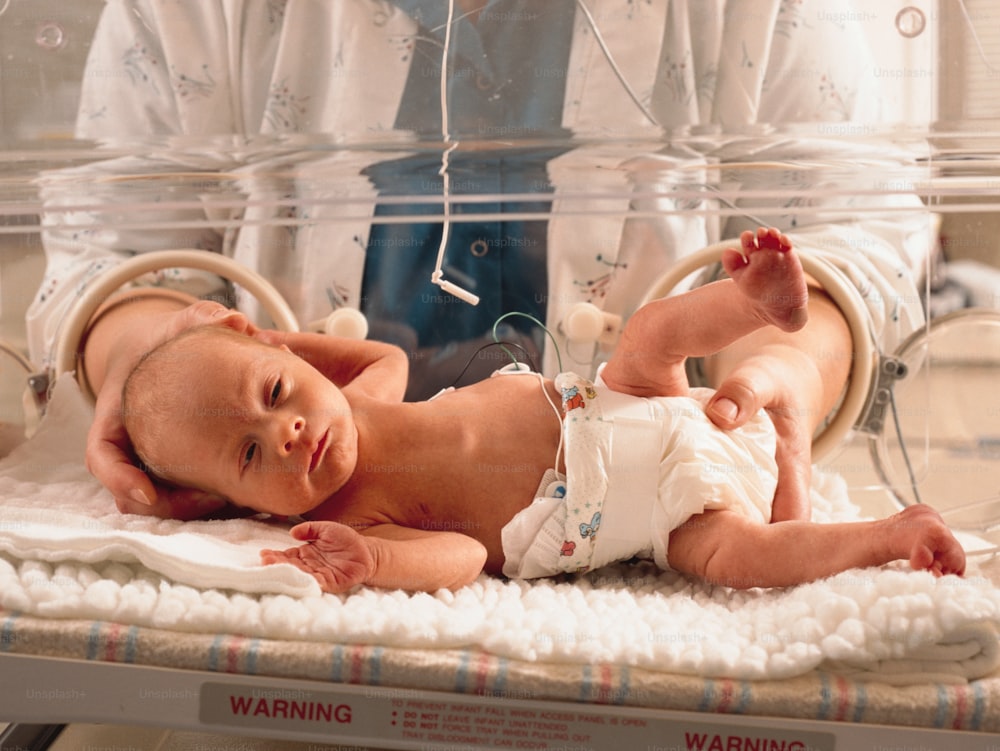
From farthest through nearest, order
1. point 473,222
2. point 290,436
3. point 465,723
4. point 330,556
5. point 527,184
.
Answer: point 473,222
point 527,184
point 290,436
point 330,556
point 465,723

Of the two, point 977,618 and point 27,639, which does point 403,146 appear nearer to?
point 27,639

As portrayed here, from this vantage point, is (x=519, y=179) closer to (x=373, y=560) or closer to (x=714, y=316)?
(x=714, y=316)

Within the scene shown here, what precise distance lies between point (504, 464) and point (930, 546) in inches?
17.7

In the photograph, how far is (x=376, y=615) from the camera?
2.64ft

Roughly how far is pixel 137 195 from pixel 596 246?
0.70 metres

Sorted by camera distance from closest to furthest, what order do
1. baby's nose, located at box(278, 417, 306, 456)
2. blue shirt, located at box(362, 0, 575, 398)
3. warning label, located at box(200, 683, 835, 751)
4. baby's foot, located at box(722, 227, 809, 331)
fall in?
1. warning label, located at box(200, 683, 835, 751)
2. baby's foot, located at box(722, 227, 809, 331)
3. baby's nose, located at box(278, 417, 306, 456)
4. blue shirt, located at box(362, 0, 575, 398)

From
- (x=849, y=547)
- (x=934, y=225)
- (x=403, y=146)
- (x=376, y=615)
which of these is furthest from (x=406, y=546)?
(x=934, y=225)

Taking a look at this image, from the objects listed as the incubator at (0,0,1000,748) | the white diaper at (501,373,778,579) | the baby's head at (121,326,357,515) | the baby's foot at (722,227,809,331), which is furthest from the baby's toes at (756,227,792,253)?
the baby's head at (121,326,357,515)

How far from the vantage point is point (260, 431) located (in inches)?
39.8

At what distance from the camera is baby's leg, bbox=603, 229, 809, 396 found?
2.76 feet

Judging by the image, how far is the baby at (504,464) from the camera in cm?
94

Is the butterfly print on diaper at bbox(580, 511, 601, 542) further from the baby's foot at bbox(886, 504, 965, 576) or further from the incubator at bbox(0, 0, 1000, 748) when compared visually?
the incubator at bbox(0, 0, 1000, 748)

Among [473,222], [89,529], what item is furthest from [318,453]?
[473,222]

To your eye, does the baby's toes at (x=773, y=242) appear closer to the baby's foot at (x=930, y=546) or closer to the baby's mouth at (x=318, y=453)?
the baby's foot at (x=930, y=546)
